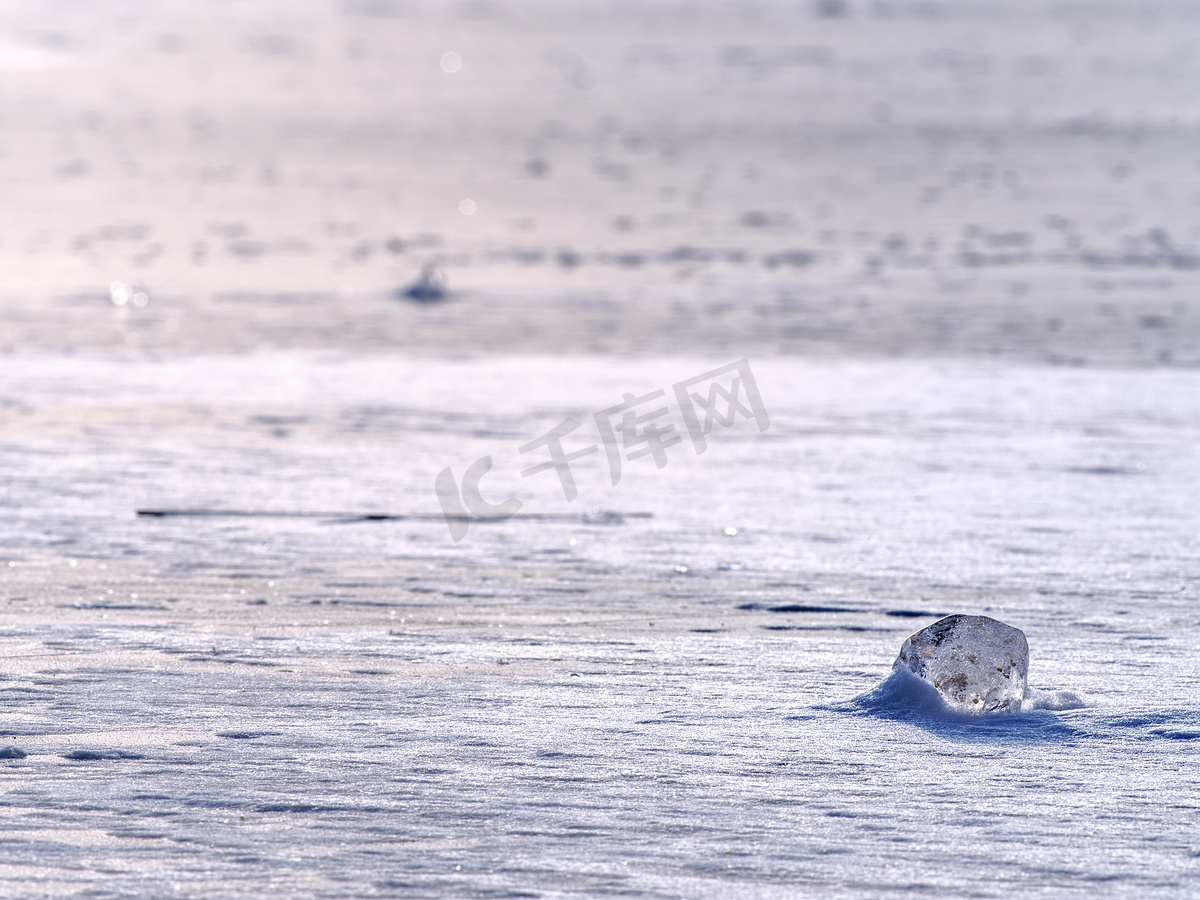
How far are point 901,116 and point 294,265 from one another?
40.0ft

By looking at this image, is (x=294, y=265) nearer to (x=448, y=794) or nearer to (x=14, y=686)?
(x=14, y=686)

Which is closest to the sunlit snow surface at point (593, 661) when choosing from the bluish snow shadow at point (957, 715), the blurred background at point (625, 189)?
the bluish snow shadow at point (957, 715)

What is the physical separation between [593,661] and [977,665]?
1073mm

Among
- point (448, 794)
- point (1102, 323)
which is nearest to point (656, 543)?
point (448, 794)

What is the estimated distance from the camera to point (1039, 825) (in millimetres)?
3465

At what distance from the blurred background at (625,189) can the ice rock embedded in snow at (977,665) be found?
589 cm

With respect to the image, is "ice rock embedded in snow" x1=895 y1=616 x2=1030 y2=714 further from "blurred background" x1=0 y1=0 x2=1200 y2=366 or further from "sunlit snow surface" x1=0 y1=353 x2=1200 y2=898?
"blurred background" x1=0 y1=0 x2=1200 y2=366

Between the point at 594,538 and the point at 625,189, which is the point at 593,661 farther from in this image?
the point at 625,189

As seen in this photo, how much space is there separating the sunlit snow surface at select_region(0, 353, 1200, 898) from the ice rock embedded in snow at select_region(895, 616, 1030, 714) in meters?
0.06

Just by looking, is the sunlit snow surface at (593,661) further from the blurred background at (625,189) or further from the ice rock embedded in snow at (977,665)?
the blurred background at (625,189)

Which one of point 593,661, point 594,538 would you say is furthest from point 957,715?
point 594,538

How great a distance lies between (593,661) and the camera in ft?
15.0

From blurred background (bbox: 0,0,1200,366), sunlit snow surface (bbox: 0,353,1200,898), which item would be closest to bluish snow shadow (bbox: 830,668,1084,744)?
sunlit snow surface (bbox: 0,353,1200,898)

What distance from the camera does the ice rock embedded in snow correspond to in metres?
4.14
